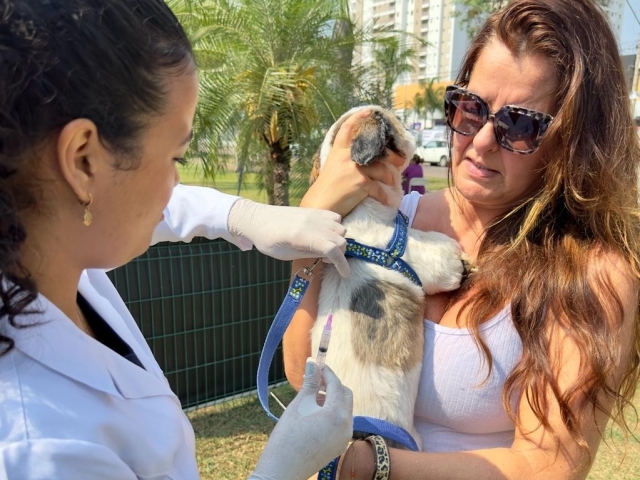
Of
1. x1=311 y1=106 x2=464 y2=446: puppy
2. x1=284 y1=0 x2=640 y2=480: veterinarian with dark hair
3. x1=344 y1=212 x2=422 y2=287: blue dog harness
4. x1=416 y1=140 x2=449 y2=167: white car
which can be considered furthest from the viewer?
x1=416 y1=140 x2=449 y2=167: white car

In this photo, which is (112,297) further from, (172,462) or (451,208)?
(451,208)

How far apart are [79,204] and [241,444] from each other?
164 inches

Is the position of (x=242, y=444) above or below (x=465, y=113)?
below

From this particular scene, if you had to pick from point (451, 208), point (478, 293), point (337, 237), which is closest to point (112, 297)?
Result: point (337, 237)

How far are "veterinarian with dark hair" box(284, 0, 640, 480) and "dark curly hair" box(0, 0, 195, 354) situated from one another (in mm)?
1151

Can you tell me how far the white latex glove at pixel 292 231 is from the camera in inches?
72.5

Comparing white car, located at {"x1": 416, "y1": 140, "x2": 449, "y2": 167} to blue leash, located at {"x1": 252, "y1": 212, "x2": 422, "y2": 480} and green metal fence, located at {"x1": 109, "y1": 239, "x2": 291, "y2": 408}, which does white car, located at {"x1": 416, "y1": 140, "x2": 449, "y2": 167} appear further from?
blue leash, located at {"x1": 252, "y1": 212, "x2": 422, "y2": 480}

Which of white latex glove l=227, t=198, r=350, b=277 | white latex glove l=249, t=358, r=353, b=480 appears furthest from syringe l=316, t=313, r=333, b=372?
white latex glove l=227, t=198, r=350, b=277

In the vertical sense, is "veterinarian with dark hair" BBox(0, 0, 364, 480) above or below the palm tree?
below

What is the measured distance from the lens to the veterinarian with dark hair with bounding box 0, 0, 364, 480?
763mm

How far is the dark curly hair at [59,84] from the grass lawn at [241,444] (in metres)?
3.80

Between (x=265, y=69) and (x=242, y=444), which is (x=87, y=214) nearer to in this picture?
(x=242, y=444)

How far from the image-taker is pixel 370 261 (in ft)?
6.87

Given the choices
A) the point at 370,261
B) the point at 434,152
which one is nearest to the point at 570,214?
the point at 370,261
